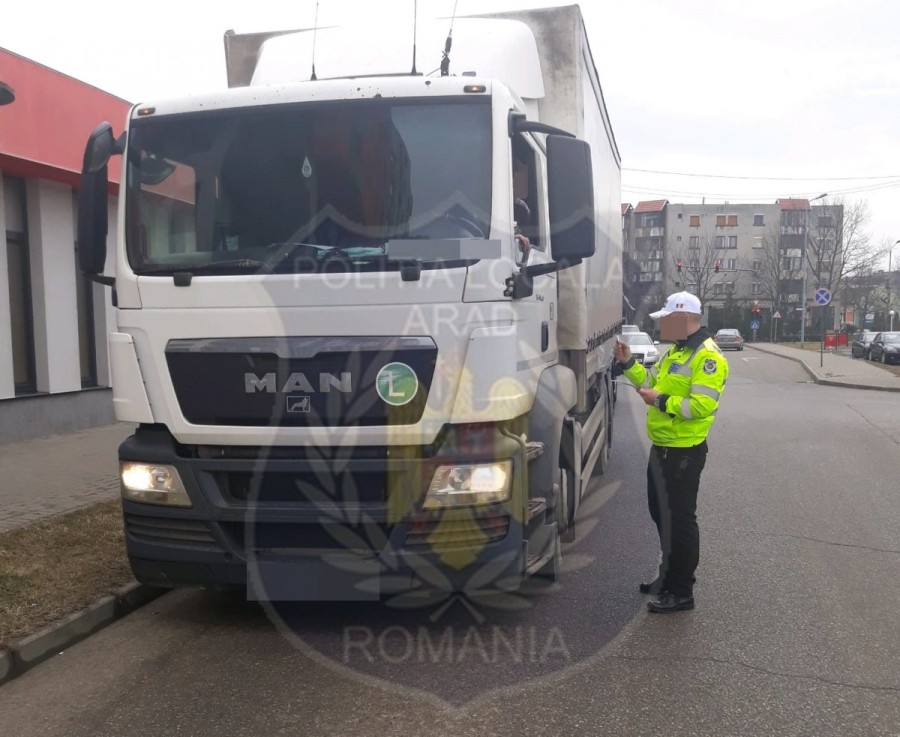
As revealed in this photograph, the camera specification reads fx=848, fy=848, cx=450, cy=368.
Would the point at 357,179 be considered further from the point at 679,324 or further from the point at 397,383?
the point at 679,324

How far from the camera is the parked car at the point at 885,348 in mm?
33219

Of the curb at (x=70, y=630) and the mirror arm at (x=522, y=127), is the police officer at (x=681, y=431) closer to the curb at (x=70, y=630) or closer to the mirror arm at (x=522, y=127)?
the mirror arm at (x=522, y=127)

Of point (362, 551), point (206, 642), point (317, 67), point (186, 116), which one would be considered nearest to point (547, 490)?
point (362, 551)

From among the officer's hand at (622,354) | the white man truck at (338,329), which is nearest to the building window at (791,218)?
the officer's hand at (622,354)

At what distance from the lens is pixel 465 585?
4020mm

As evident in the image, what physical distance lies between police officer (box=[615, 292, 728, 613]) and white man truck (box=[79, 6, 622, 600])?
2.47ft

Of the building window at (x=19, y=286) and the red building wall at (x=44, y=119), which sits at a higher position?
the red building wall at (x=44, y=119)

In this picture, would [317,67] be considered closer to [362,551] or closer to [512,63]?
[512,63]

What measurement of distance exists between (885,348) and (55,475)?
109 ft

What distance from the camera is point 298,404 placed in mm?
3936

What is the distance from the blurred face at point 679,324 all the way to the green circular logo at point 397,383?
1628 mm

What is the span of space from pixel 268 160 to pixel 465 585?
7.53 ft

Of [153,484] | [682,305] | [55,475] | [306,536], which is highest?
[682,305]

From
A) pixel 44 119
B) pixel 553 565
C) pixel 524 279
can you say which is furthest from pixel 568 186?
pixel 44 119
